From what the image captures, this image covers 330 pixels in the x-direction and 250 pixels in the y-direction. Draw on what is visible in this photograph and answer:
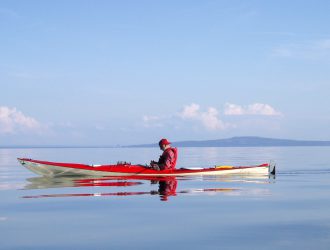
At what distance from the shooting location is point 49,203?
68.8 ft

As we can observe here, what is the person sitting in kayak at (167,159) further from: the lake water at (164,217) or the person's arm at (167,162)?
the lake water at (164,217)

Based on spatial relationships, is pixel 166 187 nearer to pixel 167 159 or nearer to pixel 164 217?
pixel 167 159

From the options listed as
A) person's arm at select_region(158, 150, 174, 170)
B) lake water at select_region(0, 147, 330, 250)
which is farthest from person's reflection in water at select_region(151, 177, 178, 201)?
person's arm at select_region(158, 150, 174, 170)

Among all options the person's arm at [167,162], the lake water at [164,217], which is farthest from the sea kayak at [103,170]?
the lake water at [164,217]

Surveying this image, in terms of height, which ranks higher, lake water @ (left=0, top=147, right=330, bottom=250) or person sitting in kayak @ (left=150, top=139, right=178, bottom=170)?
person sitting in kayak @ (left=150, top=139, right=178, bottom=170)

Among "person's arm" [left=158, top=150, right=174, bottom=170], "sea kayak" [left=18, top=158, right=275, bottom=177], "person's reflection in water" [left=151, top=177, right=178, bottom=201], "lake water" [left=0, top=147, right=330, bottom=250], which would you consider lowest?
"lake water" [left=0, top=147, right=330, bottom=250]

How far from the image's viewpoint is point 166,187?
2781cm

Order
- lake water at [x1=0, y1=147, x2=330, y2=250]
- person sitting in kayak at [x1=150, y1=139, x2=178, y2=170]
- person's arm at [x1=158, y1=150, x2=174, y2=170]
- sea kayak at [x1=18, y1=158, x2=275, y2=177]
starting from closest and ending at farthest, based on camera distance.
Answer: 1. lake water at [x1=0, y1=147, x2=330, y2=250]
2. person sitting in kayak at [x1=150, y1=139, x2=178, y2=170]
3. person's arm at [x1=158, y1=150, x2=174, y2=170]
4. sea kayak at [x1=18, y1=158, x2=275, y2=177]

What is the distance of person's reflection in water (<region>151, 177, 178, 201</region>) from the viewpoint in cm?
2366

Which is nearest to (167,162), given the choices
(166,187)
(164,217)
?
(166,187)

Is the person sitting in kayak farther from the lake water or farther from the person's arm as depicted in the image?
the lake water

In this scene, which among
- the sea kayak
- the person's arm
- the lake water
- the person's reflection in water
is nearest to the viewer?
the lake water

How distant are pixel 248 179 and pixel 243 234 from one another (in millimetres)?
20237

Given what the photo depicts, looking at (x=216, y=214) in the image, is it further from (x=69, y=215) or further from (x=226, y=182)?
(x=226, y=182)
